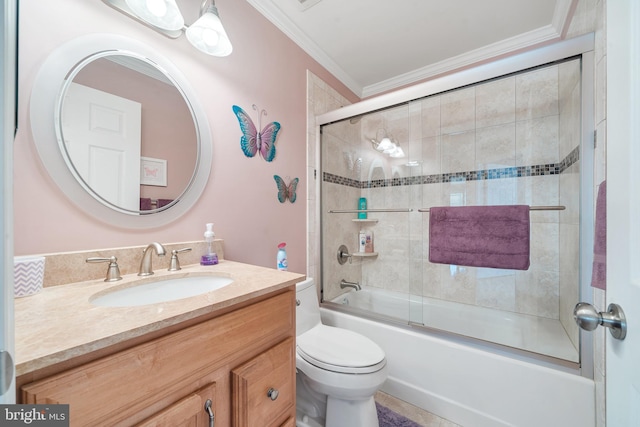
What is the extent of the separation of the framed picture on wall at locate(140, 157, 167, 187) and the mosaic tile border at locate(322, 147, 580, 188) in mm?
1179


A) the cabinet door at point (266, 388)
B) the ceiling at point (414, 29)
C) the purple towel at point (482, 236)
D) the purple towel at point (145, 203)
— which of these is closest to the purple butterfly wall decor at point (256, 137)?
the purple towel at point (145, 203)

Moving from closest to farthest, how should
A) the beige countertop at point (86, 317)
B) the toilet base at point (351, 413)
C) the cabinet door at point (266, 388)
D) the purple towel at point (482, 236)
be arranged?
the beige countertop at point (86, 317)
the cabinet door at point (266, 388)
the toilet base at point (351, 413)
the purple towel at point (482, 236)

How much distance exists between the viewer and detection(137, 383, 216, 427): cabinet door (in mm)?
508

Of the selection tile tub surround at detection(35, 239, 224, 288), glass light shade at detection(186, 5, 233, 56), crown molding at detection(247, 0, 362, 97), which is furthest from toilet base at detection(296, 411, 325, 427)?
crown molding at detection(247, 0, 362, 97)

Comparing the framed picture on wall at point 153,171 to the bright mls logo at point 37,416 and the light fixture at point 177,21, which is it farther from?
the bright mls logo at point 37,416

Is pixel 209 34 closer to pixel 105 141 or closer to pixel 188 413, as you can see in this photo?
pixel 105 141

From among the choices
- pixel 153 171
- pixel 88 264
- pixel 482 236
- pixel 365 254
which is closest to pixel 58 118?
pixel 153 171

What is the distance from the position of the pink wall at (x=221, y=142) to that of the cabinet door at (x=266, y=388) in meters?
0.67

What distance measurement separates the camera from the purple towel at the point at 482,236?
1375mm

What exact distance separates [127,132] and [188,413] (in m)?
0.97

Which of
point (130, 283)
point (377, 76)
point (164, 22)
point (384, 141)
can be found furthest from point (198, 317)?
point (377, 76)

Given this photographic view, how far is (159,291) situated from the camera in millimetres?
903

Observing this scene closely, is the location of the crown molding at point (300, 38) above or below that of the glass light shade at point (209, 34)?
above

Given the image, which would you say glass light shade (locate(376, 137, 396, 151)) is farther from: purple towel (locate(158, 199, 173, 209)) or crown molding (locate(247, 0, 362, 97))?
purple towel (locate(158, 199, 173, 209))
